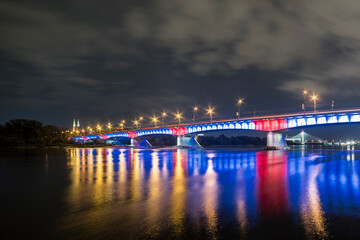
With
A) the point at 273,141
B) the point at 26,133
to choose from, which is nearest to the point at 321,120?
the point at 273,141

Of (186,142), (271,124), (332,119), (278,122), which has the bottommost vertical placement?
(186,142)

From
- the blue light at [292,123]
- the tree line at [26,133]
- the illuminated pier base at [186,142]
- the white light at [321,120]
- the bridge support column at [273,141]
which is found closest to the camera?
the white light at [321,120]

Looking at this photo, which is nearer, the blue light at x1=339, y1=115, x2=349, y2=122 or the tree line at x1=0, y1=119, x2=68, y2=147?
the blue light at x1=339, y1=115, x2=349, y2=122

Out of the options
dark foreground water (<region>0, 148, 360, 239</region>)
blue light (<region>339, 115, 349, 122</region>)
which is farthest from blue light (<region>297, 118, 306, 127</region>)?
dark foreground water (<region>0, 148, 360, 239</region>)

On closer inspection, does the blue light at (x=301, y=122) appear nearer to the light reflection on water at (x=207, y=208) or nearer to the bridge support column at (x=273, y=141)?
the bridge support column at (x=273, y=141)

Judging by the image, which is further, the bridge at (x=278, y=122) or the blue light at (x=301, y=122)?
the blue light at (x=301, y=122)

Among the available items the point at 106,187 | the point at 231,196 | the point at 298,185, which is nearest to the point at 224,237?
the point at 231,196

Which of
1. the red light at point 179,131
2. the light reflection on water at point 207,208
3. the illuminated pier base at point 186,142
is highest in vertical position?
the red light at point 179,131

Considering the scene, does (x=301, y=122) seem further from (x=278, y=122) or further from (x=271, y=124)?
(x=271, y=124)

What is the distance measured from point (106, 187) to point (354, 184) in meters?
16.3

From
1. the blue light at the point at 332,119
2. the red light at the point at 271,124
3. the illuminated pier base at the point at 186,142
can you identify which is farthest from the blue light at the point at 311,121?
the illuminated pier base at the point at 186,142

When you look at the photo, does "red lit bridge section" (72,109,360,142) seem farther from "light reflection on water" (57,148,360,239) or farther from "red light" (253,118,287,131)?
"light reflection on water" (57,148,360,239)

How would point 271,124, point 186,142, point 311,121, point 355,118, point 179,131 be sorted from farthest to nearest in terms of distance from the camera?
point 179,131, point 186,142, point 271,124, point 311,121, point 355,118

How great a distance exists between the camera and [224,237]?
294 inches
